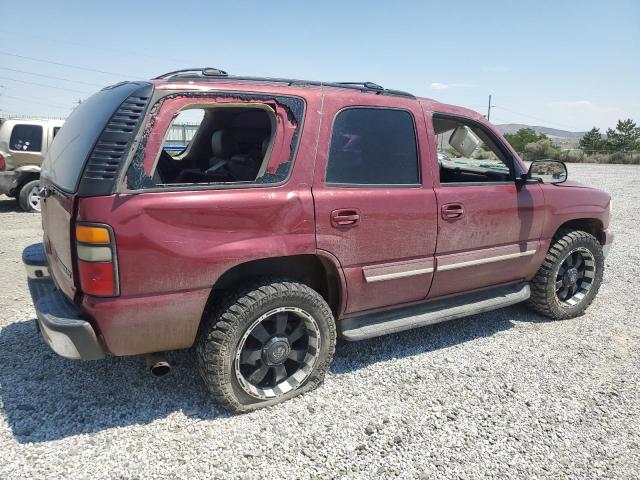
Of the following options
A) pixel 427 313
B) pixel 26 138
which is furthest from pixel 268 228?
pixel 26 138

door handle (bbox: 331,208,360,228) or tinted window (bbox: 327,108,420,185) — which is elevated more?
tinted window (bbox: 327,108,420,185)

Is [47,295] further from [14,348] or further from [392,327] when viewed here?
[392,327]

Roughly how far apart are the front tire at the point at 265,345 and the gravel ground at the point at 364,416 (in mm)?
135

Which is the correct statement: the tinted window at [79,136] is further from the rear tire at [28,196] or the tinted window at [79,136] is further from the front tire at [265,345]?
the rear tire at [28,196]

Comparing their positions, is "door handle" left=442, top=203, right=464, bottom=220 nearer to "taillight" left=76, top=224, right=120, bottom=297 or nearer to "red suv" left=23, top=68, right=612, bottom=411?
"red suv" left=23, top=68, right=612, bottom=411

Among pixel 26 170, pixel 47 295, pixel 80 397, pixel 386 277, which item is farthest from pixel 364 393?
pixel 26 170

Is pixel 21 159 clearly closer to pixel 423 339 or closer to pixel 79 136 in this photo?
pixel 79 136

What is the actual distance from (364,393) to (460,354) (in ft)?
3.29

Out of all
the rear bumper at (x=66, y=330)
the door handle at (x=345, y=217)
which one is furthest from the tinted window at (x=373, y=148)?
the rear bumper at (x=66, y=330)

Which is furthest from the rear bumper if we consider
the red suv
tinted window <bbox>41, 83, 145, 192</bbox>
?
tinted window <bbox>41, 83, 145, 192</bbox>

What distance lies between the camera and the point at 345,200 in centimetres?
286

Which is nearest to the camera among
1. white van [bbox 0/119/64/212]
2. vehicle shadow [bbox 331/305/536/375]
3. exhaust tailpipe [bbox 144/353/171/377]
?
exhaust tailpipe [bbox 144/353/171/377]

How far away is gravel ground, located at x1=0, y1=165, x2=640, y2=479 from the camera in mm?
2367

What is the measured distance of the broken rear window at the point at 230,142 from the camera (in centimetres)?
235
